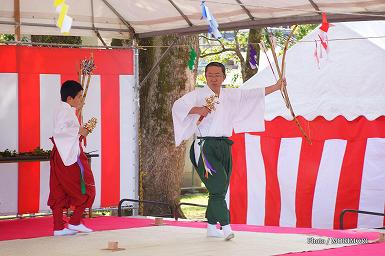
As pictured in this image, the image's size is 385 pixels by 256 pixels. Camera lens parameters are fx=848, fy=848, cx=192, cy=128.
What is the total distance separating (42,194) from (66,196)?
50.3 inches

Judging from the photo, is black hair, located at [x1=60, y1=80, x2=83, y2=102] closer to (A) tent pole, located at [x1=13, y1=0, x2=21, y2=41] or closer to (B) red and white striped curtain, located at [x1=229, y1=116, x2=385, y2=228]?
(A) tent pole, located at [x1=13, y1=0, x2=21, y2=41]

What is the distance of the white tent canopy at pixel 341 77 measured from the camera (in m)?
8.12

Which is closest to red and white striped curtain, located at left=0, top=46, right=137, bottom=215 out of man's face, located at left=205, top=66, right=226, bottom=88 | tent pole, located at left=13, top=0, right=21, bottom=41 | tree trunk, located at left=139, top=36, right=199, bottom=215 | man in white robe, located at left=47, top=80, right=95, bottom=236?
tent pole, located at left=13, top=0, right=21, bottom=41

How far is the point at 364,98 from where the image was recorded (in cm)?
810

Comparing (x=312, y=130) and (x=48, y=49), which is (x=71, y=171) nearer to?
(x=48, y=49)

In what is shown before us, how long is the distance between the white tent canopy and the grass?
5.04 meters

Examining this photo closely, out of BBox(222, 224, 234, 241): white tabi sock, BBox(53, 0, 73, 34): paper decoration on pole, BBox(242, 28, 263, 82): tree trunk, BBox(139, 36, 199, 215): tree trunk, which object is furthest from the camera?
BBox(242, 28, 263, 82): tree trunk

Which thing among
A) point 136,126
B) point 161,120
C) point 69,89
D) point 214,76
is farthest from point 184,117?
point 161,120

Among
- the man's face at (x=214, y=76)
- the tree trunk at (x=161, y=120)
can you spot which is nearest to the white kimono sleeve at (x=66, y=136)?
the man's face at (x=214, y=76)

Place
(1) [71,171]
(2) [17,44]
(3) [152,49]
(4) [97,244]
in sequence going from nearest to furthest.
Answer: (4) [97,244]
(1) [71,171]
(2) [17,44]
(3) [152,49]

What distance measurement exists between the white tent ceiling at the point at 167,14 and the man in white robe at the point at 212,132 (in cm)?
81

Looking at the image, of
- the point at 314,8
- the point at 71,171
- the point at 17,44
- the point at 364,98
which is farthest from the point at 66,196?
the point at 364,98

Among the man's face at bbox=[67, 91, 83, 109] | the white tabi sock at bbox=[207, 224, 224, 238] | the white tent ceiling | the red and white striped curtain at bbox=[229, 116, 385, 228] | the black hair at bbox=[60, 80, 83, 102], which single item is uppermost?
the white tent ceiling

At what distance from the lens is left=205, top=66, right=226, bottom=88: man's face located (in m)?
6.33
